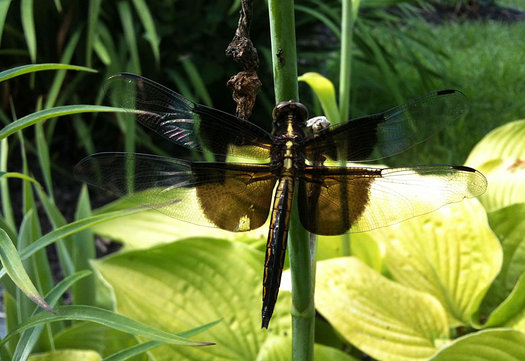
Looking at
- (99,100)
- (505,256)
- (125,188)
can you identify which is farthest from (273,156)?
(99,100)

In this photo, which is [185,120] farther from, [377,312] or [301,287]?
[377,312]

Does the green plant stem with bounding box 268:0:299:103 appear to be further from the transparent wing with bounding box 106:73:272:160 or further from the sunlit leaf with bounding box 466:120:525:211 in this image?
the sunlit leaf with bounding box 466:120:525:211

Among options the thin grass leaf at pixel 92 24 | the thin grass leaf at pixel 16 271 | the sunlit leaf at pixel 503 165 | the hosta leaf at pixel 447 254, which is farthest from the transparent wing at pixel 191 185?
the thin grass leaf at pixel 92 24

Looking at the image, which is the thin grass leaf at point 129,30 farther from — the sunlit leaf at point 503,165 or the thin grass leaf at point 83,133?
the sunlit leaf at point 503,165

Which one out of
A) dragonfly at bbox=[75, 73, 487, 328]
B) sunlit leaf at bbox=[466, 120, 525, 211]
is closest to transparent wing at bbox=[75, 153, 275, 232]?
dragonfly at bbox=[75, 73, 487, 328]

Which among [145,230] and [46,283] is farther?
[145,230]

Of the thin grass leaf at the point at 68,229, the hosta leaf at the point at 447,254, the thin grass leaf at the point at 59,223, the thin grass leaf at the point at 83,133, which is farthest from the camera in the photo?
the thin grass leaf at the point at 83,133

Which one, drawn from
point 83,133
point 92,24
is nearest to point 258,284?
point 92,24
